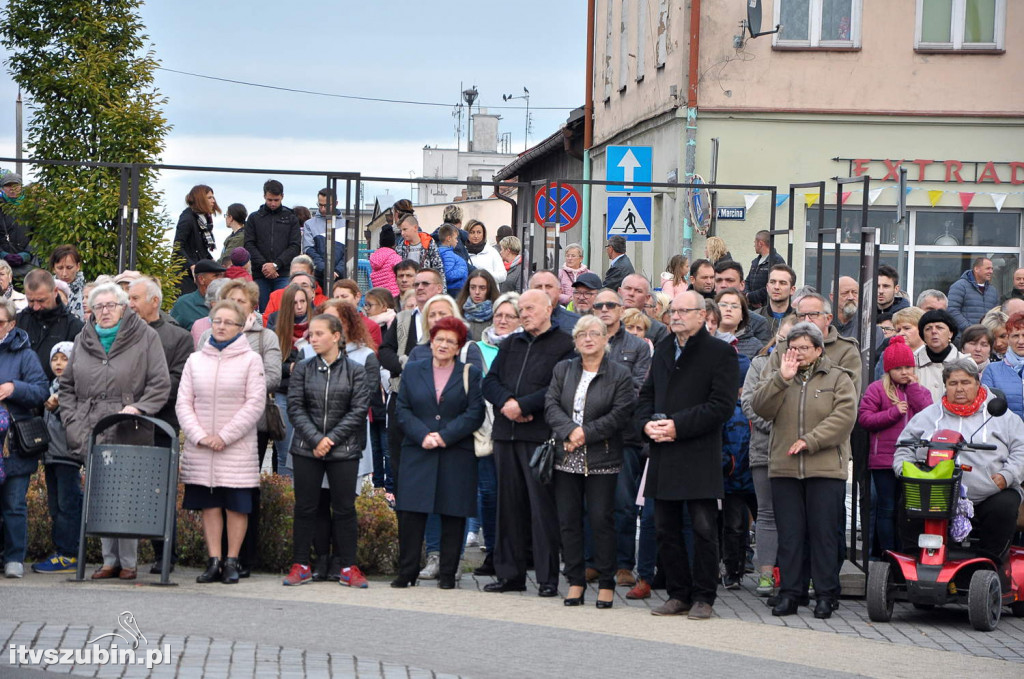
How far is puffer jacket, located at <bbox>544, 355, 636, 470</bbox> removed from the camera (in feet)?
33.9

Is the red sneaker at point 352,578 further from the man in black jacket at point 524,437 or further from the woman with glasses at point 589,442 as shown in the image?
the woman with glasses at point 589,442

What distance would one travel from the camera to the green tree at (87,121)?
54.3ft

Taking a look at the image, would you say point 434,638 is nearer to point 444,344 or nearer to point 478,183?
point 444,344

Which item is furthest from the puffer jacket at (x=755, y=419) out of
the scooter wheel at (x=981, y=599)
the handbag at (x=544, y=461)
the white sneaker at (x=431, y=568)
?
the white sneaker at (x=431, y=568)

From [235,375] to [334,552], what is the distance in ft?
4.84

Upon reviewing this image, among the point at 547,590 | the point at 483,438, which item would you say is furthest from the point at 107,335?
the point at 547,590

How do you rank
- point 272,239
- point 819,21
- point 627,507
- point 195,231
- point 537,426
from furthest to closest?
point 819,21, point 195,231, point 272,239, point 627,507, point 537,426

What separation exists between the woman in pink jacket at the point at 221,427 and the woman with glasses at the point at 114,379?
0.80 feet

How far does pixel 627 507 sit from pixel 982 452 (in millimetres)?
2536

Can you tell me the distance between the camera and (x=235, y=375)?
421 inches

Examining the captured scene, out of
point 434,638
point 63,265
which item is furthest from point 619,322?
point 63,265

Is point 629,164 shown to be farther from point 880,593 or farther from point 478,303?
point 880,593

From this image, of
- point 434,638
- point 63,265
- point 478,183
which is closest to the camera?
point 434,638

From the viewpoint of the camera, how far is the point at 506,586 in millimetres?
10891
